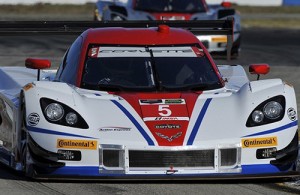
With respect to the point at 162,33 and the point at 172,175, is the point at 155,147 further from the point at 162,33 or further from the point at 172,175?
the point at 162,33

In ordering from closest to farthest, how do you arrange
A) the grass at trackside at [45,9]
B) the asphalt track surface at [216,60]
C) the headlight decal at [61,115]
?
1. the asphalt track surface at [216,60]
2. the headlight decal at [61,115]
3. the grass at trackside at [45,9]

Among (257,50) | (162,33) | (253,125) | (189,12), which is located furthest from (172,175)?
(257,50)

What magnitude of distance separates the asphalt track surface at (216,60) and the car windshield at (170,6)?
4.35 feet

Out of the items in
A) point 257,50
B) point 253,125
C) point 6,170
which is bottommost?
point 257,50

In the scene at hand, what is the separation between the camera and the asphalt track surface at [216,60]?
8484 millimetres

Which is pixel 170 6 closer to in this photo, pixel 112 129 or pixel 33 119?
pixel 33 119

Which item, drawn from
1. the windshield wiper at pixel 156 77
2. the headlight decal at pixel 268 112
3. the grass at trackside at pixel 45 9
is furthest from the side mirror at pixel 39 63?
the grass at trackside at pixel 45 9

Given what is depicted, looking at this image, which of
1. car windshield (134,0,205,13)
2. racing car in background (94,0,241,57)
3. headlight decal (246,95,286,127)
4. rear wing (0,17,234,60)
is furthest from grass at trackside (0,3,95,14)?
headlight decal (246,95,286,127)

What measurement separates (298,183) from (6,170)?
2.52 meters

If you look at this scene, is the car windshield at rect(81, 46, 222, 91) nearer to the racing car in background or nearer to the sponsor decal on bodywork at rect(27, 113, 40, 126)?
the sponsor decal on bodywork at rect(27, 113, 40, 126)

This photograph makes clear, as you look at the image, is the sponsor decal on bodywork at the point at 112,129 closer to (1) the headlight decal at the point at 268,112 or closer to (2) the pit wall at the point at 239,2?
(1) the headlight decal at the point at 268,112

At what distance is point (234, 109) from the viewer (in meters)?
9.09

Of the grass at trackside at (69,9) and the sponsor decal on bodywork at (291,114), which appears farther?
the grass at trackside at (69,9)

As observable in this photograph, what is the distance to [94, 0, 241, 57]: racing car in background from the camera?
2095 centimetres
